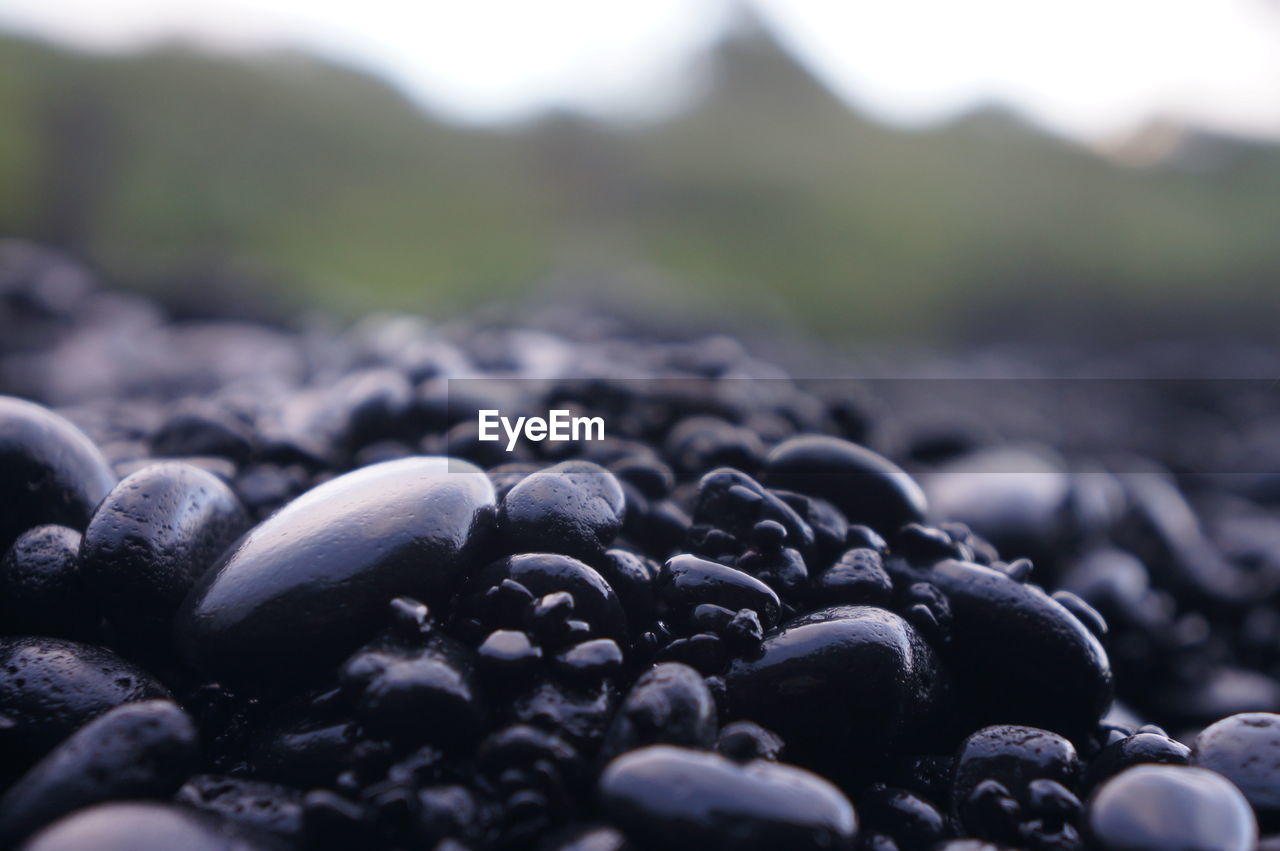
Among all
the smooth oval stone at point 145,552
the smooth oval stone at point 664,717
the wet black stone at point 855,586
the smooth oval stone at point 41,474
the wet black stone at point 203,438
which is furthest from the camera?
the wet black stone at point 203,438

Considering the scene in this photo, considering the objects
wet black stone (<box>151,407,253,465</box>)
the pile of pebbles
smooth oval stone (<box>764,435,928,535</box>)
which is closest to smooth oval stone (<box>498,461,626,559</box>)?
the pile of pebbles

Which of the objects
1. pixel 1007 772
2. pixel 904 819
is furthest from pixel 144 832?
pixel 1007 772

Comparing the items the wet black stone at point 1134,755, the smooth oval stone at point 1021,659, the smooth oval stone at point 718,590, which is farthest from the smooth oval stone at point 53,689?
the wet black stone at point 1134,755

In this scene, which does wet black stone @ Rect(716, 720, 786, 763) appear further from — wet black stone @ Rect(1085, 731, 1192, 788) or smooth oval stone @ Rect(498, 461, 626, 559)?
wet black stone @ Rect(1085, 731, 1192, 788)

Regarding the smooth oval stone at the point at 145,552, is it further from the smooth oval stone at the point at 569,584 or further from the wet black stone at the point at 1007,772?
the wet black stone at the point at 1007,772

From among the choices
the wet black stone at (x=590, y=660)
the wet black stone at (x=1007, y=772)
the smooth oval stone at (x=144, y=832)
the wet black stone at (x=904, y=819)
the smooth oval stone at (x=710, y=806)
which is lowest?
the wet black stone at (x=904, y=819)

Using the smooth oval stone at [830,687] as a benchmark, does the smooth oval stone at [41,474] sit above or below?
above

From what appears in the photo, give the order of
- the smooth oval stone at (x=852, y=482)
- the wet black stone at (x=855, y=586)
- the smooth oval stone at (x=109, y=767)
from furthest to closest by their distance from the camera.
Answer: the smooth oval stone at (x=852, y=482) < the wet black stone at (x=855, y=586) < the smooth oval stone at (x=109, y=767)
